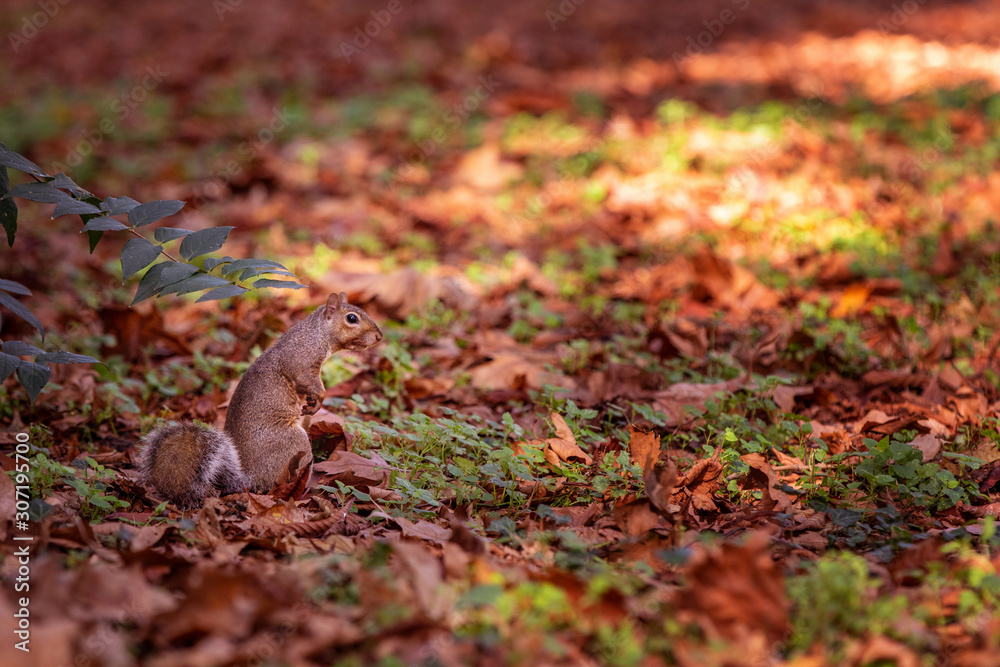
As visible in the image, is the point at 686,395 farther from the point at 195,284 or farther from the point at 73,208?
the point at 73,208

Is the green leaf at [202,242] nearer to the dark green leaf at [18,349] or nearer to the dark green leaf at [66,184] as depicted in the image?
the dark green leaf at [66,184]

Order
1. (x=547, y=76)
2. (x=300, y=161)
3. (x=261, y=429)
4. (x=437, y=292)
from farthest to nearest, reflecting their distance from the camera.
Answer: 1. (x=547, y=76)
2. (x=300, y=161)
3. (x=437, y=292)
4. (x=261, y=429)

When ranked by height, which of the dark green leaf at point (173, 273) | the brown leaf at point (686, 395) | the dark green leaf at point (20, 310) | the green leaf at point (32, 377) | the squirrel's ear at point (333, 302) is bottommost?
the brown leaf at point (686, 395)

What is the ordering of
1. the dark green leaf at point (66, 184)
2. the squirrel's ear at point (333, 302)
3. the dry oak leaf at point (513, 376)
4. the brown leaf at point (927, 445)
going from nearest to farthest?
the dark green leaf at point (66, 184)
the brown leaf at point (927, 445)
the squirrel's ear at point (333, 302)
the dry oak leaf at point (513, 376)

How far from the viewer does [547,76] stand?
12.4 metres

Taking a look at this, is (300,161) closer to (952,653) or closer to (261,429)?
(261,429)

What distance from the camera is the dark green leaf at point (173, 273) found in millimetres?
3439

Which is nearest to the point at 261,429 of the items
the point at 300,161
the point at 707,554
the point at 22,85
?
the point at 707,554

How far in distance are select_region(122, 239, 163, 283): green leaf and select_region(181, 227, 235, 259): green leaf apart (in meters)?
0.13

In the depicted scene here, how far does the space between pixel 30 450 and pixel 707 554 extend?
3171 millimetres

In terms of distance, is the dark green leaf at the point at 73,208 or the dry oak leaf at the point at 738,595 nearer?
the dry oak leaf at the point at 738,595

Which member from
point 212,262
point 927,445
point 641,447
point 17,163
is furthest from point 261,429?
point 927,445

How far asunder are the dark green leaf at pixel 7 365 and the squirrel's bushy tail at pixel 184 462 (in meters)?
0.68

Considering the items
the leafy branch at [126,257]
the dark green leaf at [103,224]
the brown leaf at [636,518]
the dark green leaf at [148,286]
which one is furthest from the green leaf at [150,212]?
the brown leaf at [636,518]
